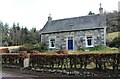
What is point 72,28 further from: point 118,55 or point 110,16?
point 110,16

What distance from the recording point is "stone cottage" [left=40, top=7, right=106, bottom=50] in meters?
29.2

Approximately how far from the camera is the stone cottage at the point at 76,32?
2922 centimetres

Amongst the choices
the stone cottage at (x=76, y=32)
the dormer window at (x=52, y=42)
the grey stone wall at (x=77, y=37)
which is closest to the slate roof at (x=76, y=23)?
the stone cottage at (x=76, y=32)

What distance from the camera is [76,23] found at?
32.5 meters

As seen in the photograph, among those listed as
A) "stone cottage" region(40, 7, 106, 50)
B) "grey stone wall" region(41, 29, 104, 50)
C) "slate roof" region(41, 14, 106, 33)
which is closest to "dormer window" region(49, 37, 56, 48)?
"stone cottage" region(40, 7, 106, 50)

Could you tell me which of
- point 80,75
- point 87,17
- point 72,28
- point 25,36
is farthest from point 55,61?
point 25,36

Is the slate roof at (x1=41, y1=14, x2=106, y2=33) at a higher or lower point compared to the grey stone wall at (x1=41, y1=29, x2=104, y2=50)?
higher

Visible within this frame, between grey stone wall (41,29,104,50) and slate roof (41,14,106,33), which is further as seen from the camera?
slate roof (41,14,106,33)

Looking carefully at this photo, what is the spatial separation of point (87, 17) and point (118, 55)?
20.0 meters

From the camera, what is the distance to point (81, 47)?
98.9ft

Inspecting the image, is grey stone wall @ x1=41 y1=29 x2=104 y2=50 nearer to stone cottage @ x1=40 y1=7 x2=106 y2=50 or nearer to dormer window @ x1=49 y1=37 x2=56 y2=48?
stone cottage @ x1=40 y1=7 x2=106 y2=50

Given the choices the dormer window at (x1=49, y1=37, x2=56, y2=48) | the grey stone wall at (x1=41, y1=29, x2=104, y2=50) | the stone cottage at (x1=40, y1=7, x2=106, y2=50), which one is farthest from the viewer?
the dormer window at (x1=49, y1=37, x2=56, y2=48)

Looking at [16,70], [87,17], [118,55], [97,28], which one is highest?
[87,17]

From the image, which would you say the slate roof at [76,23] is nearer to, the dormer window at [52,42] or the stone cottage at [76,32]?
the stone cottage at [76,32]
